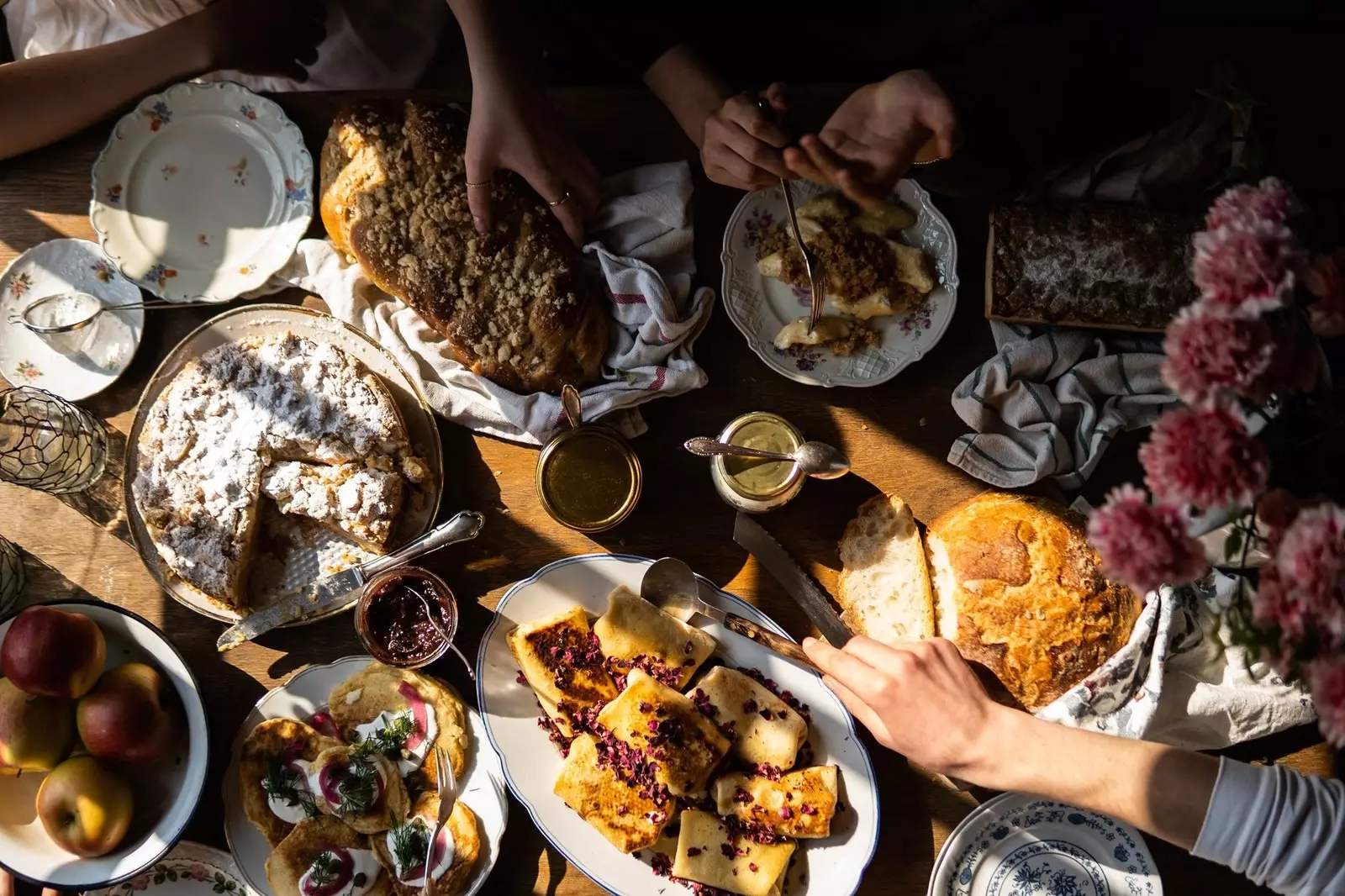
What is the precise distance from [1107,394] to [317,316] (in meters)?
1.93

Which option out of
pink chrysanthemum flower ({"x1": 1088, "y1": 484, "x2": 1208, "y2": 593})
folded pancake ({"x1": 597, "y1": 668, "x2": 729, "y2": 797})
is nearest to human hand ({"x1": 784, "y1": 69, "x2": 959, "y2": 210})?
pink chrysanthemum flower ({"x1": 1088, "y1": 484, "x2": 1208, "y2": 593})

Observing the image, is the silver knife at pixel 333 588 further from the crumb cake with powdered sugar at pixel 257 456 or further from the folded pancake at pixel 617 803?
the folded pancake at pixel 617 803

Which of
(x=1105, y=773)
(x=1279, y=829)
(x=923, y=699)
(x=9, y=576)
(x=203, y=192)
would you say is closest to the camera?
(x=1279, y=829)

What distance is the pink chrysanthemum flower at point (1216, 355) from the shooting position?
951 millimetres

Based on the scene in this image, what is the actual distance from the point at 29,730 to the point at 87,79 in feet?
5.06

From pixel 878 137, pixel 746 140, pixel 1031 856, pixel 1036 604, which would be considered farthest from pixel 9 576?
pixel 1031 856

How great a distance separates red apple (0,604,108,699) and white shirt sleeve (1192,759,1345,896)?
228 centimetres

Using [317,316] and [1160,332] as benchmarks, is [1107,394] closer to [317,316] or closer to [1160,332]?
[1160,332]

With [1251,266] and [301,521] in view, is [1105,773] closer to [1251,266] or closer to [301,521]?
[1251,266]

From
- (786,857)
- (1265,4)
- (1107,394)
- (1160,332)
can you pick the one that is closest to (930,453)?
(1107,394)

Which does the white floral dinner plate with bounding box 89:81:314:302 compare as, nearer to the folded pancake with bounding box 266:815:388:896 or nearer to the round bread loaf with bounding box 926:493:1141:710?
the folded pancake with bounding box 266:815:388:896

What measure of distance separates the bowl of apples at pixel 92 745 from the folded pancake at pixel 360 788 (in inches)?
10.9

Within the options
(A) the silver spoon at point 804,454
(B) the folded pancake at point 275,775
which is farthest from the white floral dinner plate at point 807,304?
(B) the folded pancake at point 275,775

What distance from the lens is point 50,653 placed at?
1860 mm
